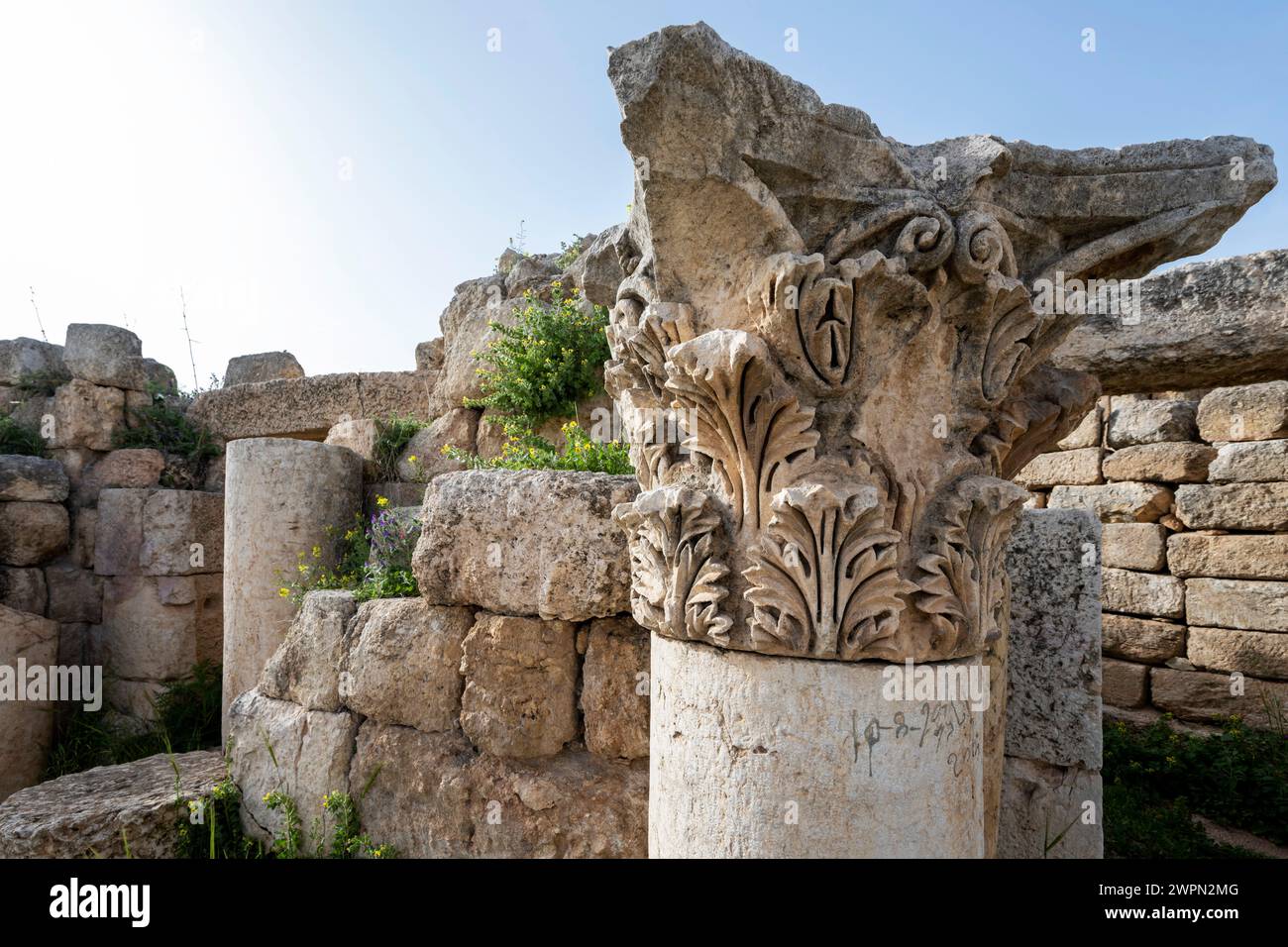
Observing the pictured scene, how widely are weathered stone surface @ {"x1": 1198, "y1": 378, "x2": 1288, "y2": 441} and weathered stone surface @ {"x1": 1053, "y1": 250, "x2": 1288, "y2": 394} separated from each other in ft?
5.45

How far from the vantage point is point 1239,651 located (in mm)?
4961

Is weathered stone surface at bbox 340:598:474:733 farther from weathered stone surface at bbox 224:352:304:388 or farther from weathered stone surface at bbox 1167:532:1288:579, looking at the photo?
weathered stone surface at bbox 1167:532:1288:579

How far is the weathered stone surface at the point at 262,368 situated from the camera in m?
7.31

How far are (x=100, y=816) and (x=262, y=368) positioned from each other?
527 centimetres

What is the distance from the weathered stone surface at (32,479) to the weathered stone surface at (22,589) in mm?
627

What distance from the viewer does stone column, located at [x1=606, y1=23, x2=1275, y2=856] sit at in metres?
1.69

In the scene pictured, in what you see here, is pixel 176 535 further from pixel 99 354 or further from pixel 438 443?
pixel 438 443

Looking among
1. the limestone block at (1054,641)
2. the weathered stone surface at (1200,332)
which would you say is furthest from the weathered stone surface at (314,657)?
the weathered stone surface at (1200,332)

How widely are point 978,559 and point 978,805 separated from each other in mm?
695

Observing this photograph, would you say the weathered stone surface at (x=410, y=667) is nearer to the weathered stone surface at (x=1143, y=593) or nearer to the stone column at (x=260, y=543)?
the stone column at (x=260, y=543)

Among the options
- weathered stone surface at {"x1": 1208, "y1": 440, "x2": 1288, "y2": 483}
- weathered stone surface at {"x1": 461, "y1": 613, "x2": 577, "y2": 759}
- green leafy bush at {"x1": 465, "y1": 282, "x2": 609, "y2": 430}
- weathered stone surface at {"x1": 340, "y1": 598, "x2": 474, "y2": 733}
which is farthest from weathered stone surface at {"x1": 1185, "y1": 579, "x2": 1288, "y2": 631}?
weathered stone surface at {"x1": 340, "y1": 598, "x2": 474, "y2": 733}

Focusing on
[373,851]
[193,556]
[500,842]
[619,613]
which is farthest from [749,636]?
[193,556]

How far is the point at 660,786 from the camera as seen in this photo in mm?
1996

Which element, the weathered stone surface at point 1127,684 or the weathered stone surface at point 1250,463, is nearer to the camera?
the weathered stone surface at point 1250,463
